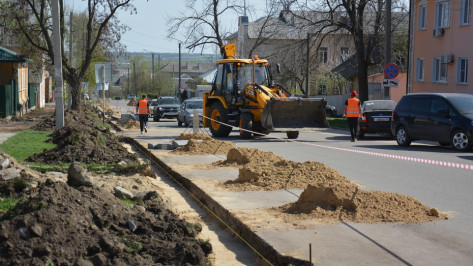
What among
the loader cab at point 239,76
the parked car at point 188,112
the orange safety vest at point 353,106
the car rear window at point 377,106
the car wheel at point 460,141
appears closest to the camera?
the car wheel at point 460,141

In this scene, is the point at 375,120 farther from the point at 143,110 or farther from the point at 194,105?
the point at 194,105

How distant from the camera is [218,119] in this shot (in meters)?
26.2

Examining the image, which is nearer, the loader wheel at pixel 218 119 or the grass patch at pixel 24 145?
the grass patch at pixel 24 145

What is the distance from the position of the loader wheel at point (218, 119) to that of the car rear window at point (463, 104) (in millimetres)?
9085

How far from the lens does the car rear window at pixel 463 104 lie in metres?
19.0

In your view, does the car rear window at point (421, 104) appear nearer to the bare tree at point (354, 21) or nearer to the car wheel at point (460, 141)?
the car wheel at point (460, 141)

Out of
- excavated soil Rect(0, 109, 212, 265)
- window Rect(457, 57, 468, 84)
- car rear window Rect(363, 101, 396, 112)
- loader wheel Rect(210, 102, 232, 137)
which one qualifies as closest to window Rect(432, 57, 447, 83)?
window Rect(457, 57, 468, 84)

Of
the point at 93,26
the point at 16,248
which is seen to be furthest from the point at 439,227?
the point at 93,26

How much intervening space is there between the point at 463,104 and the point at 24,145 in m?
13.0

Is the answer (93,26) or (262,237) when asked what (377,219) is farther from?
(93,26)

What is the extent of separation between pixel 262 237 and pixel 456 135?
13193mm

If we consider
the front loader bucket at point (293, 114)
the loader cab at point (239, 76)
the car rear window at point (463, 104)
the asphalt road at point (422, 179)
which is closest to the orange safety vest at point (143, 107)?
the loader cab at point (239, 76)

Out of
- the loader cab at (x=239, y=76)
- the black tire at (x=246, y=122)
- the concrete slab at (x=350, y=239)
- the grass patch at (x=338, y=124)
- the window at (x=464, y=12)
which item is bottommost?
the grass patch at (x=338, y=124)

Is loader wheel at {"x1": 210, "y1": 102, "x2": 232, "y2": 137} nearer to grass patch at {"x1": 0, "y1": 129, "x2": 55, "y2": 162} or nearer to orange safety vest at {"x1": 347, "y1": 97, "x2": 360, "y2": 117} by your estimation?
orange safety vest at {"x1": 347, "y1": 97, "x2": 360, "y2": 117}
